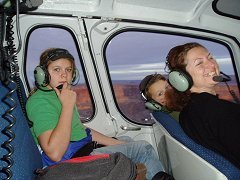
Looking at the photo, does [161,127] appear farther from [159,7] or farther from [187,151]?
[159,7]

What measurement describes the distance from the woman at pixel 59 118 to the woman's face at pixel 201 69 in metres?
0.75

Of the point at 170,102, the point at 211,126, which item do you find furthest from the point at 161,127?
the point at 211,126

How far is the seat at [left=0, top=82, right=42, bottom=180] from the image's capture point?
1.34 meters

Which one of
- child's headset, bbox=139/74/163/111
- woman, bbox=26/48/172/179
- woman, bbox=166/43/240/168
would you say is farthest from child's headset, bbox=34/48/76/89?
child's headset, bbox=139/74/163/111

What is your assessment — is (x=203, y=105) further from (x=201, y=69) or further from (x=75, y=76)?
(x=75, y=76)

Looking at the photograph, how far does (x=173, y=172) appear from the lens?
7.42ft

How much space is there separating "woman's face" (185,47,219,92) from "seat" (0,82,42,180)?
1.22 m

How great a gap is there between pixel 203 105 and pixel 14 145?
1.16 m

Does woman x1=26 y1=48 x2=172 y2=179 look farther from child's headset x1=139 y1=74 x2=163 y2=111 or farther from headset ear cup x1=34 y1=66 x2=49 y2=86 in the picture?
child's headset x1=139 y1=74 x2=163 y2=111

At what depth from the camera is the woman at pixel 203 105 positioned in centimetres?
165

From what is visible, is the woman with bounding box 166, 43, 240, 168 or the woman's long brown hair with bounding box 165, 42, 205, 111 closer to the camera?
the woman with bounding box 166, 43, 240, 168

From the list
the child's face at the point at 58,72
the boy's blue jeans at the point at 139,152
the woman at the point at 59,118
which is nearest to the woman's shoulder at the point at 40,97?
the woman at the point at 59,118

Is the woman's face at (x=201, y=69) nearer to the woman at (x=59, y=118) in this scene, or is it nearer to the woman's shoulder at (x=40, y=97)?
the woman at (x=59, y=118)

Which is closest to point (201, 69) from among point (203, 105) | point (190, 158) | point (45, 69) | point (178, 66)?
point (178, 66)
